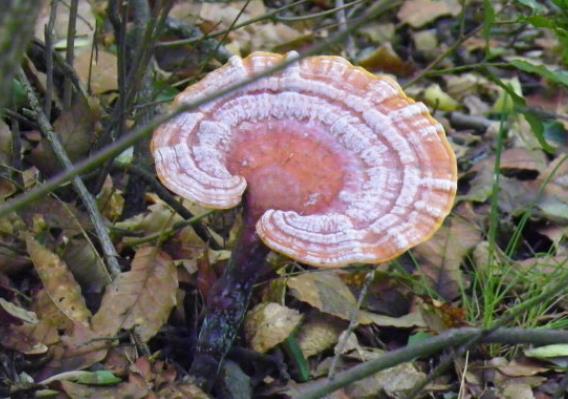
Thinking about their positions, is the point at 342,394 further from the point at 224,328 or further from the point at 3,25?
the point at 3,25

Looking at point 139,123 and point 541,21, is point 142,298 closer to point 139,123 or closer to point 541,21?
point 139,123

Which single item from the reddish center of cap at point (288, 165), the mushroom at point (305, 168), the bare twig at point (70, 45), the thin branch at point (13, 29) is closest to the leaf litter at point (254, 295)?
the bare twig at point (70, 45)

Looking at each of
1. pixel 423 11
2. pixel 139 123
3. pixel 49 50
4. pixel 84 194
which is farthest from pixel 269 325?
pixel 423 11

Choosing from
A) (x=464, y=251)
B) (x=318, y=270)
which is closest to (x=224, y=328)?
(x=318, y=270)

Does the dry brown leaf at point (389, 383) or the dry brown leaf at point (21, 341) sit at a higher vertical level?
the dry brown leaf at point (21, 341)

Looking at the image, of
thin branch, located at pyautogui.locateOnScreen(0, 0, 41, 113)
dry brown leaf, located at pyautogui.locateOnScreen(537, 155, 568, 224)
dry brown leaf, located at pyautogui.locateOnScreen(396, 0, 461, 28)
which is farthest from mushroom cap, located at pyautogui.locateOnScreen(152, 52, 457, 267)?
dry brown leaf, located at pyautogui.locateOnScreen(396, 0, 461, 28)

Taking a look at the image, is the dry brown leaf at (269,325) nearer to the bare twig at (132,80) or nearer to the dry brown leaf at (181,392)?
the dry brown leaf at (181,392)
